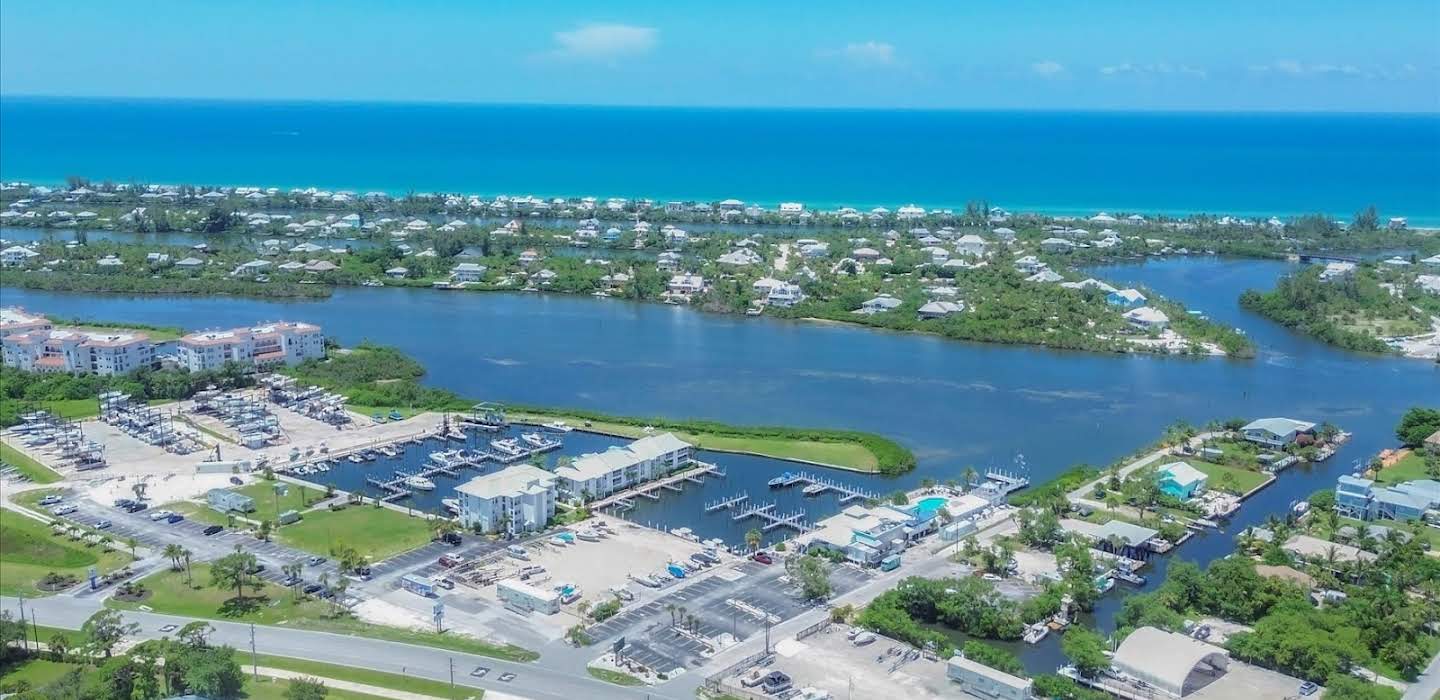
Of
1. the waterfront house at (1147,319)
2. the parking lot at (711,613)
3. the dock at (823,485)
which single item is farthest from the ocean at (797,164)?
the parking lot at (711,613)

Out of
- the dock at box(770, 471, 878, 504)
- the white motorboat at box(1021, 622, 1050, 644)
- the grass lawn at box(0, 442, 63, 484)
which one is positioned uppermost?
the dock at box(770, 471, 878, 504)

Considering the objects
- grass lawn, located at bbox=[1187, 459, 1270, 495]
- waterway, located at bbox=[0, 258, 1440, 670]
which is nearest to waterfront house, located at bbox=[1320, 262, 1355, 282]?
waterway, located at bbox=[0, 258, 1440, 670]

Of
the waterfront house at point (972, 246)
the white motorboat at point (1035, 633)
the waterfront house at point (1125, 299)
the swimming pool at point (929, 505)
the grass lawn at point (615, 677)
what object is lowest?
the grass lawn at point (615, 677)

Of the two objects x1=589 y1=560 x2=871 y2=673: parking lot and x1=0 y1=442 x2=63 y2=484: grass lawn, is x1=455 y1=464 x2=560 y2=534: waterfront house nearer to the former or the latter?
x1=589 y1=560 x2=871 y2=673: parking lot

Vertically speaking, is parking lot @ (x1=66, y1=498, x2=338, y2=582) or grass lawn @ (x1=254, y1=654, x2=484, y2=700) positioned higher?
parking lot @ (x1=66, y1=498, x2=338, y2=582)

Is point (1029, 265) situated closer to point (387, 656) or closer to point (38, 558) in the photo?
point (387, 656)

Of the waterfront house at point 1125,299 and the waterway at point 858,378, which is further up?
the waterfront house at point 1125,299

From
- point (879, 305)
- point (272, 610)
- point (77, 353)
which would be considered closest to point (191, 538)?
point (272, 610)

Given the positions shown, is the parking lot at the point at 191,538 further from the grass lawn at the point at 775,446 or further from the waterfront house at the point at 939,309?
the waterfront house at the point at 939,309
